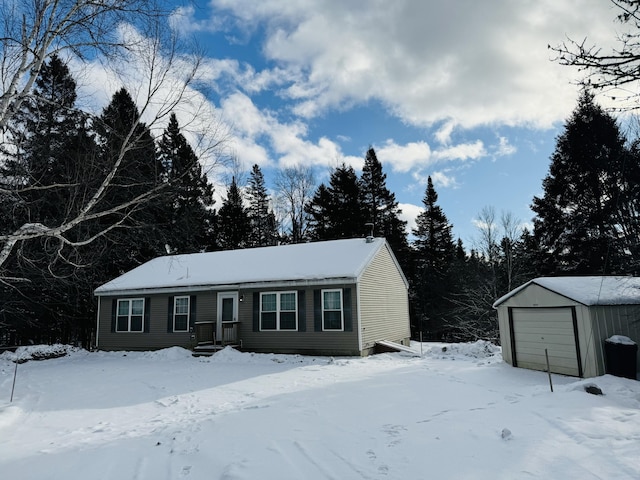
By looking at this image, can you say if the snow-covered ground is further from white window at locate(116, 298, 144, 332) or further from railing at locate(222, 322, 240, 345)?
white window at locate(116, 298, 144, 332)

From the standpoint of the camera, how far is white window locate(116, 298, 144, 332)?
678 inches

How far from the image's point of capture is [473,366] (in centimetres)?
1116

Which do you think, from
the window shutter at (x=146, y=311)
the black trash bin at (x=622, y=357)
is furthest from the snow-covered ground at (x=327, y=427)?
the window shutter at (x=146, y=311)

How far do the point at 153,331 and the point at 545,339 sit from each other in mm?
14933

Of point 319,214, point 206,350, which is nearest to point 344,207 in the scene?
point 319,214

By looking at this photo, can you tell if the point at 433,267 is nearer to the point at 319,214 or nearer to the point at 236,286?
the point at 319,214

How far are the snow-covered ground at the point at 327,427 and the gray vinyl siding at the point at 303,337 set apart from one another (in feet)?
10.0

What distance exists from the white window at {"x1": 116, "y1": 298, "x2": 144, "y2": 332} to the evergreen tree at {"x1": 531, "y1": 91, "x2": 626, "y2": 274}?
21087 millimetres

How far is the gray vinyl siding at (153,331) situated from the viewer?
15.9m

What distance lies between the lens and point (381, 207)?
3281 centimetres

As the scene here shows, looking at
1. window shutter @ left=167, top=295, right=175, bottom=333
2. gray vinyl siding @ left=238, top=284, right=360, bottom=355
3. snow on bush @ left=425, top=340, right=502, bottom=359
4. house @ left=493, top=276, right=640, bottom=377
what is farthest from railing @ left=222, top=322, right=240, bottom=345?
house @ left=493, top=276, right=640, bottom=377

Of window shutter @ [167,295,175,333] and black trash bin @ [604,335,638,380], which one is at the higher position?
window shutter @ [167,295,175,333]

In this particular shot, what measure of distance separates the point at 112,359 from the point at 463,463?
50.6 feet

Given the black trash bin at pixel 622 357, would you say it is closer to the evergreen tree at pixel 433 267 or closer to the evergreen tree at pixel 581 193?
the evergreen tree at pixel 581 193
